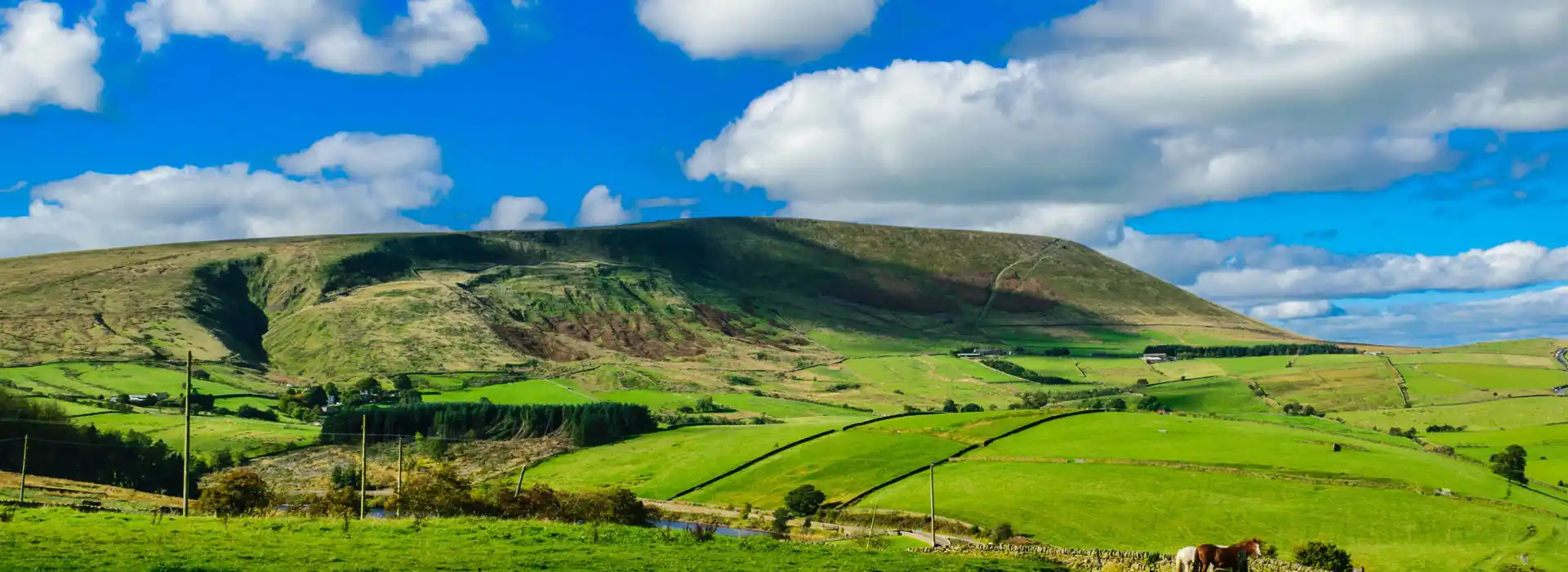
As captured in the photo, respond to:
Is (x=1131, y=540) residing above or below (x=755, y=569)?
below

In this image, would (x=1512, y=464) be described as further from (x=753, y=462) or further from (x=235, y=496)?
(x=235, y=496)

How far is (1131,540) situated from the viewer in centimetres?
9906

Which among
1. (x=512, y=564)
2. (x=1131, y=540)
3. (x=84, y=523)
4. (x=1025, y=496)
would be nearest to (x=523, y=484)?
(x=1025, y=496)

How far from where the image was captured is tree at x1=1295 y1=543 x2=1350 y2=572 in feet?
265

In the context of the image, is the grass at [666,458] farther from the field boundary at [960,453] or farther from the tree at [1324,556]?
the tree at [1324,556]

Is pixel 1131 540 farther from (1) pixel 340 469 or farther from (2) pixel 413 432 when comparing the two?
(2) pixel 413 432

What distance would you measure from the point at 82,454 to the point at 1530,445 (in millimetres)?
217578

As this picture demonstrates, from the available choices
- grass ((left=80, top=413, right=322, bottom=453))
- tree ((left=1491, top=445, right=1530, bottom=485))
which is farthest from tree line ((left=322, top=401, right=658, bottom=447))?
tree ((left=1491, top=445, right=1530, bottom=485))

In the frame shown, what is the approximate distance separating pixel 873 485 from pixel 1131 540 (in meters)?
40.5

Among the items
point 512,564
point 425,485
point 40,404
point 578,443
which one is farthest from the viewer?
point 578,443

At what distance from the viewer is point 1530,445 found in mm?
168000

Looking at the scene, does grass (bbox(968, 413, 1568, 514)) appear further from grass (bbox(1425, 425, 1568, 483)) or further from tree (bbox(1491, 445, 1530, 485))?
grass (bbox(1425, 425, 1568, 483))

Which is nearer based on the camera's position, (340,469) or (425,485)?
(425,485)

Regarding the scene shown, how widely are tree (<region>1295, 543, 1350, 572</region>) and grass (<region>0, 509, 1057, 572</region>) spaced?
143ft
